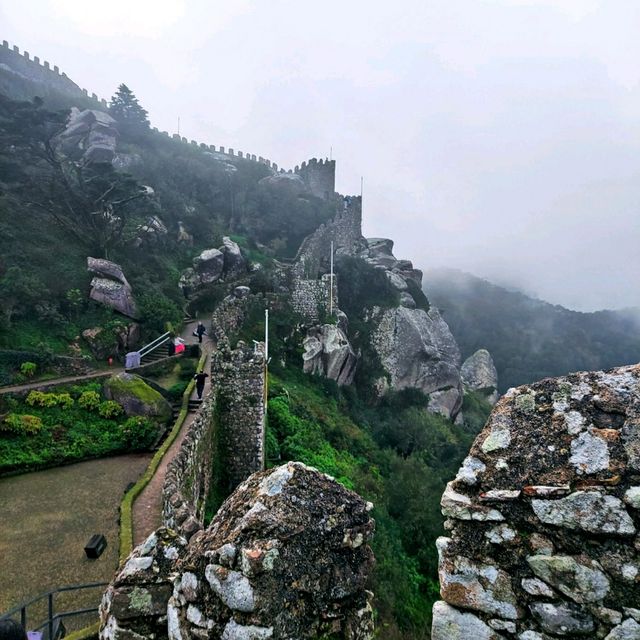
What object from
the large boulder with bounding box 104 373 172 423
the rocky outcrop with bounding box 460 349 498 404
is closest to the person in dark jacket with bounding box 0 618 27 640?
the large boulder with bounding box 104 373 172 423

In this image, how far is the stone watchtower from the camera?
46.8 m

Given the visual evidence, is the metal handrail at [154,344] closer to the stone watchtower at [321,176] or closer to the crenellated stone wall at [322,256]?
the crenellated stone wall at [322,256]

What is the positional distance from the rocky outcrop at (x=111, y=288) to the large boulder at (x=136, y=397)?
686cm

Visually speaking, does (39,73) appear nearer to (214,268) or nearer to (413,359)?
(214,268)

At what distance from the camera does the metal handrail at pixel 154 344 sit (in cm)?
1962

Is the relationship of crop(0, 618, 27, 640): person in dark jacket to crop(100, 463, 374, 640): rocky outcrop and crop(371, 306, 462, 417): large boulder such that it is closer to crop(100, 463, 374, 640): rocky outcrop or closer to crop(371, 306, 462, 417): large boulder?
crop(100, 463, 374, 640): rocky outcrop

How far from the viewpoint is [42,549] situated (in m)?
8.30

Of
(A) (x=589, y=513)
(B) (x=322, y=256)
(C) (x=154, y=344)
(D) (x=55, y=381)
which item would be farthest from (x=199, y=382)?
(B) (x=322, y=256)

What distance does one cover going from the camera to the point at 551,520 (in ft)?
7.39

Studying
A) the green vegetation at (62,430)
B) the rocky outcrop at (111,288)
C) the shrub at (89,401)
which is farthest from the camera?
the rocky outcrop at (111,288)

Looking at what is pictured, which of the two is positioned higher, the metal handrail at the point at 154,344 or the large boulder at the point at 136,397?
the metal handrail at the point at 154,344

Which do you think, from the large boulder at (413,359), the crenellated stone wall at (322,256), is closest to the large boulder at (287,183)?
the crenellated stone wall at (322,256)

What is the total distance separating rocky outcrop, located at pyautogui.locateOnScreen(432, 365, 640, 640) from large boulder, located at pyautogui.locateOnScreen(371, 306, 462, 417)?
27268mm

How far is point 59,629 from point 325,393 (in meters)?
18.1
